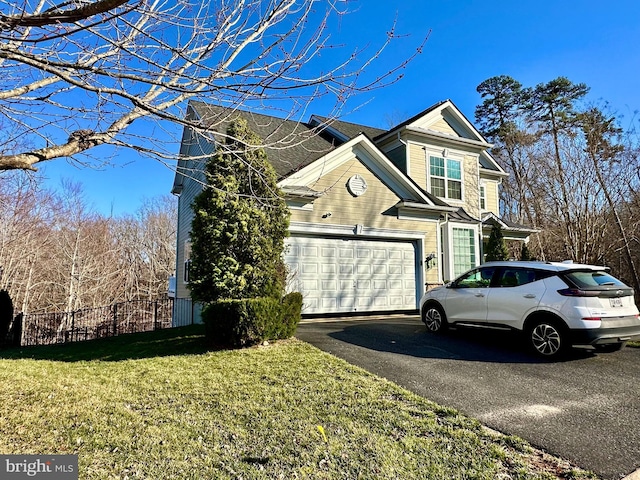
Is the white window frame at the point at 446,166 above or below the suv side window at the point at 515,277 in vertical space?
above

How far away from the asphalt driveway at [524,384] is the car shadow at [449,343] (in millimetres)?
17

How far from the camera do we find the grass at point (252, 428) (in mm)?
3000

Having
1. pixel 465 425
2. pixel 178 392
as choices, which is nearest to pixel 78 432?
pixel 178 392

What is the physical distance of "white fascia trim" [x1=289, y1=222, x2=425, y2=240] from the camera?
1048 cm

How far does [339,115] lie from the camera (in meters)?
4.13

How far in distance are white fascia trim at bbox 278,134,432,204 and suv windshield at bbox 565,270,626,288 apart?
254 inches

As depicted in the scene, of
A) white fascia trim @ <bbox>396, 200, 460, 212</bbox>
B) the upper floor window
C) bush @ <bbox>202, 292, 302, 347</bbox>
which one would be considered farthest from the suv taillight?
the upper floor window

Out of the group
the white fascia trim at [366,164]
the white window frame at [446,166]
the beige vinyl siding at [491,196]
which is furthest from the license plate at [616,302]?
the beige vinyl siding at [491,196]

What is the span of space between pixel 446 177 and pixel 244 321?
11445 mm

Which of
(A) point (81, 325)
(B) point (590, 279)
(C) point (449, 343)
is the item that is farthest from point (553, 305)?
(A) point (81, 325)

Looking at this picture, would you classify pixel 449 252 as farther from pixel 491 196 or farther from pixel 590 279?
pixel 590 279

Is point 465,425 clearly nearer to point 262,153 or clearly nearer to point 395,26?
point 395,26

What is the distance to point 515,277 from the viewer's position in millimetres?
6867

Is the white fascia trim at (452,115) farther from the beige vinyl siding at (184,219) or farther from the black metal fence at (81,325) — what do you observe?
the black metal fence at (81,325)
